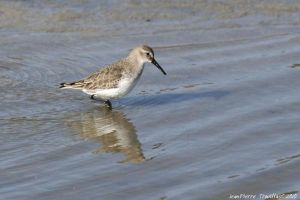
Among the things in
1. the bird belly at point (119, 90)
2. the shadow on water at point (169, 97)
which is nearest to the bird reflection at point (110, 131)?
the bird belly at point (119, 90)

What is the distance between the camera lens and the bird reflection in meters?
8.47

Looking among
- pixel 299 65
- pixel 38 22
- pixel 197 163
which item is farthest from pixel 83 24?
pixel 197 163

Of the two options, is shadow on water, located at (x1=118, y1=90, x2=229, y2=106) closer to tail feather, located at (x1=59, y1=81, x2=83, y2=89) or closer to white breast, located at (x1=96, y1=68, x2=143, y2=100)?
white breast, located at (x1=96, y1=68, x2=143, y2=100)

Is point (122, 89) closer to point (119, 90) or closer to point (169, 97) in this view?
point (119, 90)

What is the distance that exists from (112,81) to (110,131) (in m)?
1.34

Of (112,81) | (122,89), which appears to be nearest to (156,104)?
(122,89)

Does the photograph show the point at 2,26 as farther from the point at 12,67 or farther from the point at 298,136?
the point at 298,136

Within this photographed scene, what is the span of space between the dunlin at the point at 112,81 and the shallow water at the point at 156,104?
→ 0.69 ft

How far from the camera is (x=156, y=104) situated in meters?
10.2

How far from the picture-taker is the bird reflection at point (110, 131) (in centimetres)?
847

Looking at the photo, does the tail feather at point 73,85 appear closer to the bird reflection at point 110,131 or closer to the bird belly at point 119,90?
the bird belly at point 119,90

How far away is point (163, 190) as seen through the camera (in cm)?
727

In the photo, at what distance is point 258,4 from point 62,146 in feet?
22.2

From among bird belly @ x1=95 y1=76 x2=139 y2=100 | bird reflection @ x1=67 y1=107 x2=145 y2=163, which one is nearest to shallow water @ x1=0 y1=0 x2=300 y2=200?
bird reflection @ x1=67 y1=107 x2=145 y2=163
